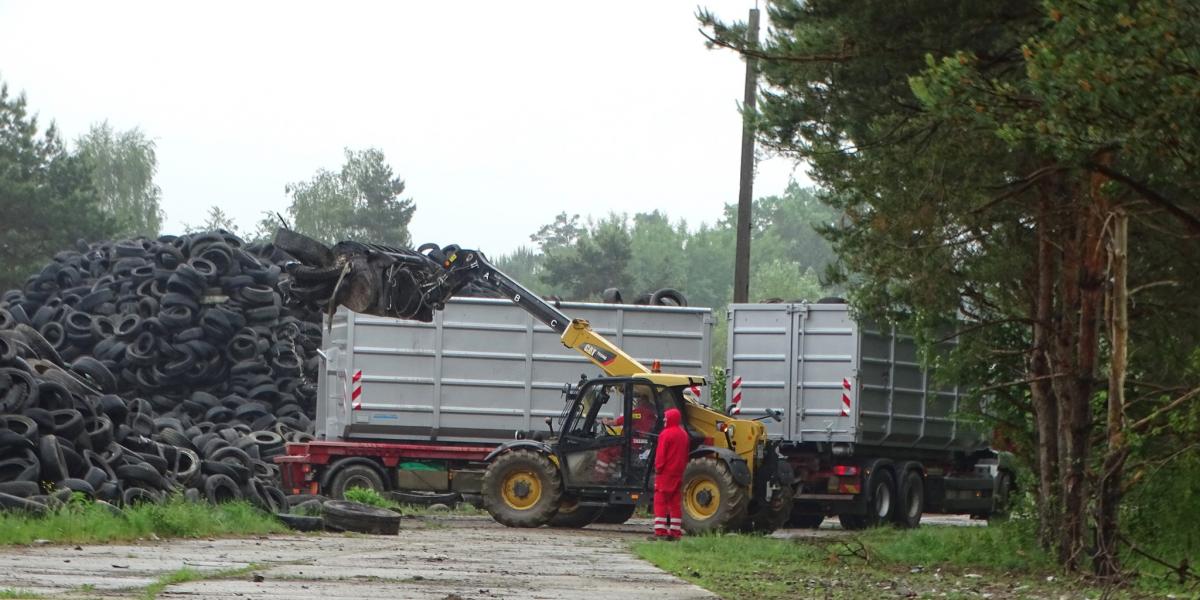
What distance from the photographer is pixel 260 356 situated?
3186 cm

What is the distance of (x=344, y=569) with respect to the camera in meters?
12.7

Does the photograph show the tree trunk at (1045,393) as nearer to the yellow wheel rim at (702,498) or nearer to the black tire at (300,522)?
the yellow wheel rim at (702,498)

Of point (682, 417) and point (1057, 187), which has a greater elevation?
point (1057, 187)

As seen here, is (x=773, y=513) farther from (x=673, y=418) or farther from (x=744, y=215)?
(x=744, y=215)

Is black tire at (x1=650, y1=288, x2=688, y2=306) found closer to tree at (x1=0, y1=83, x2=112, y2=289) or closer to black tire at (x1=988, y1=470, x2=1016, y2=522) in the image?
black tire at (x1=988, y1=470, x2=1016, y2=522)

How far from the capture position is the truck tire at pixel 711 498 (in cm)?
2091

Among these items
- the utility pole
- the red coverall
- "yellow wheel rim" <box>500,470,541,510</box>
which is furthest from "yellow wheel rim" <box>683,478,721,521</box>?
the utility pole

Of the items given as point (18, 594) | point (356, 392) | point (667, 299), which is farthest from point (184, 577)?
point (667, 299)

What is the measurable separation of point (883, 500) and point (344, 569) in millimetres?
14001

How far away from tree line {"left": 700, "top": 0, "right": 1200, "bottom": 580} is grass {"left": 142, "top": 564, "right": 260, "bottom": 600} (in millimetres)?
5428

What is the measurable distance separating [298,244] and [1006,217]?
795 centimetres

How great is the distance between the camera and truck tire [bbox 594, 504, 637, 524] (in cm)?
2403

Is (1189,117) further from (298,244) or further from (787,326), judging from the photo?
(787,326)

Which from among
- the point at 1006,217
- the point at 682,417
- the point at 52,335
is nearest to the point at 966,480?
the point at 682,417
